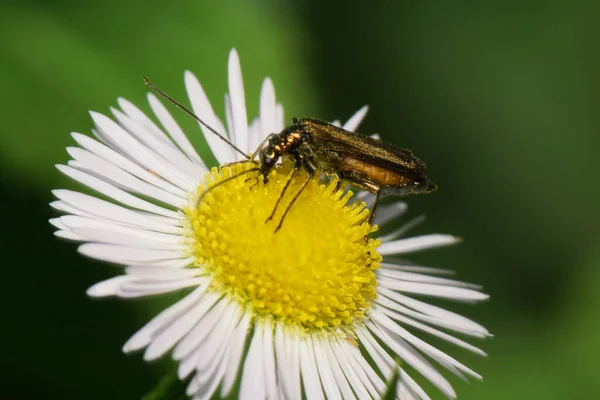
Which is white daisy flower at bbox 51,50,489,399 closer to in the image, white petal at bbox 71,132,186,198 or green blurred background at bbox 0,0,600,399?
white petal at bbox 71,132,186,198

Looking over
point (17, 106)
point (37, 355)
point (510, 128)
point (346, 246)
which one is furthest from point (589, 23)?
point (37, 355)

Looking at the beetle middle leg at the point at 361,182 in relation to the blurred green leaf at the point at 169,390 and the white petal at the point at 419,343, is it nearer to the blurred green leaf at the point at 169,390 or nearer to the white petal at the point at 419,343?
the white petal at the point at 419,343

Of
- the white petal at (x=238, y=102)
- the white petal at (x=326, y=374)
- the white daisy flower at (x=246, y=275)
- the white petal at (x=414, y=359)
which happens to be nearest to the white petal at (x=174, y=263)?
the white daisy flower at (x=246, y=275)

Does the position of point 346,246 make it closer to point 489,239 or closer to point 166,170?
point 166,170

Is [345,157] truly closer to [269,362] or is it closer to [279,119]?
[279,119]

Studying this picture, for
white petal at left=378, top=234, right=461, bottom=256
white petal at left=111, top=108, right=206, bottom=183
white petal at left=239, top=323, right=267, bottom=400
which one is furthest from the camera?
white petal at left=378, top=234, right=461, bottom=256

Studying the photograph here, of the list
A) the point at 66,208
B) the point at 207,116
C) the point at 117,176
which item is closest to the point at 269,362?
the point at 66,208

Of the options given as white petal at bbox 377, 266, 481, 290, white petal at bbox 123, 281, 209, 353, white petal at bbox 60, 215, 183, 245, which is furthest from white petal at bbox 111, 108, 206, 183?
white petal at bbox 377, 266, 481, 290
